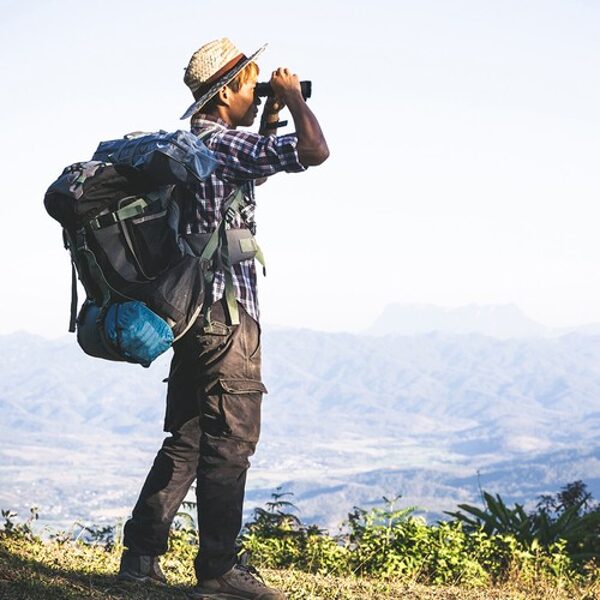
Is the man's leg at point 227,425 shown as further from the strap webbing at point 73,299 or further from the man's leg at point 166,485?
the strap webbing at point 73,299

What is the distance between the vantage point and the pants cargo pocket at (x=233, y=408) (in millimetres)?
5094

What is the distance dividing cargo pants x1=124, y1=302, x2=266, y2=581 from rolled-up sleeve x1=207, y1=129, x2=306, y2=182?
64cm

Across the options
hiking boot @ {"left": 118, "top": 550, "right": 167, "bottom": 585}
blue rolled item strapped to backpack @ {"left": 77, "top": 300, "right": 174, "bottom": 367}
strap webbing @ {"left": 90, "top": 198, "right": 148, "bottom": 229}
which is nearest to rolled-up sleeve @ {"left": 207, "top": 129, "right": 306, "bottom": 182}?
strap webbing @ {"left": 90, "top": 198, "right": 148, "bottom": 229}

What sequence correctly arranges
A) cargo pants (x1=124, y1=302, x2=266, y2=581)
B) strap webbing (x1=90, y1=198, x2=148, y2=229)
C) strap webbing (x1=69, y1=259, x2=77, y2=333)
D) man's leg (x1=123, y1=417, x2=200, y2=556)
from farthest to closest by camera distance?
man's leg (x1=123, y1=417, x2=200, y2=556)
cargo pants (x1=124, y1=302, x2=266, y2=581)
strap webbing (x1=69, y1=259, x2=77, y2=333)
strap webbing (x1=90, y1=198, x2=148, y2=229)

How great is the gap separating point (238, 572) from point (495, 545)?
336 centimetres

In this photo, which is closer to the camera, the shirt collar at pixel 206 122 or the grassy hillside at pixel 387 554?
the shirt collar at pixel 206 122

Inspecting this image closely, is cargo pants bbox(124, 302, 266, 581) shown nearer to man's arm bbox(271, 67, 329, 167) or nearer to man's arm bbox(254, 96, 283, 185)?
man's arm bbox(271, 67, 329, 167)

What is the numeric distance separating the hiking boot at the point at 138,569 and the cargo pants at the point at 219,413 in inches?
16.5

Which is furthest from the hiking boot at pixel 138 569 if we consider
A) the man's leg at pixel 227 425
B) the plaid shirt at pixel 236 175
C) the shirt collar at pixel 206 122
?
the shirt collar at pixel 206 122

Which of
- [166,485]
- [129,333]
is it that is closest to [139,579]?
[166,485]

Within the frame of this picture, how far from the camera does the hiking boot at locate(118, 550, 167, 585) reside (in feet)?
18.5

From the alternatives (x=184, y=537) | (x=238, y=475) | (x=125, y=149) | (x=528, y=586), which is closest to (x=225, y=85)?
(x=125, y=149)

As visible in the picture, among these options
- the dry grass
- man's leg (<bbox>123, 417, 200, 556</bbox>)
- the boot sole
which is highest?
man's leg (<bbox>123, 417, 200, 556</bbox>)

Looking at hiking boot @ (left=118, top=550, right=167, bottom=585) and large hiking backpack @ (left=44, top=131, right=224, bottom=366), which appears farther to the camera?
hiking boot @ (left=118, top=550, right=167, bottom=585)
